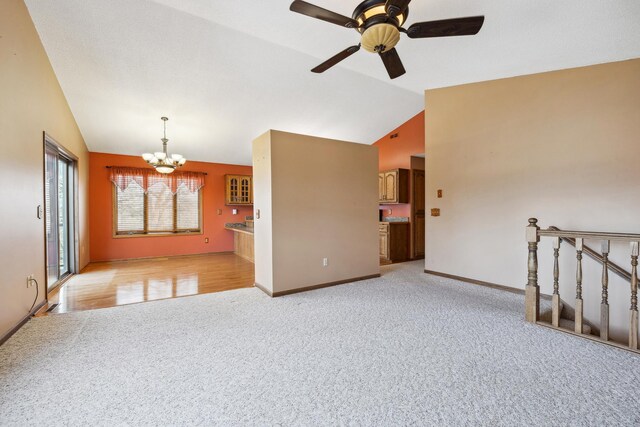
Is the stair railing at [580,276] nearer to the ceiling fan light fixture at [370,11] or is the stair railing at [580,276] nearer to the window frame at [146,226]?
the ceiling fan light fixture at [370,11]

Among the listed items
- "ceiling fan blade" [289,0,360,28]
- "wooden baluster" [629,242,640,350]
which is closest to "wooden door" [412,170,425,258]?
"wooden baluster" [629,242,640,350]

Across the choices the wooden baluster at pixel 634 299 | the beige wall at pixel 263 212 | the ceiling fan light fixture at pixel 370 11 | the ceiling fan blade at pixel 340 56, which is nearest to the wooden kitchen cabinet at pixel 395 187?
the beige wall at pixel 263 212

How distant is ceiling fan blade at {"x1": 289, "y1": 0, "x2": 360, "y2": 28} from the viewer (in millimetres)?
1920

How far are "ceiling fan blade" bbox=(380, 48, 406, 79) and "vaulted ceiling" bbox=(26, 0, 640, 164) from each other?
2.60ft

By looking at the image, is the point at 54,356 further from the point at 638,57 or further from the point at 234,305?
the point at 638,57

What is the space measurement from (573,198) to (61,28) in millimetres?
6411

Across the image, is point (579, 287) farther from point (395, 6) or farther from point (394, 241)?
point (394, 241)

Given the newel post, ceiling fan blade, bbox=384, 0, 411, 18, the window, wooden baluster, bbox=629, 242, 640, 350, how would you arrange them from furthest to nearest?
the window
the newel post
wooden baluster, bbox=629, 242, 640, 350
ceiling fan blade, bbox=384, 0, 411, 18

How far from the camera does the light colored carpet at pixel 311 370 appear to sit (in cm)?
159

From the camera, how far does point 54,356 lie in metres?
2.22

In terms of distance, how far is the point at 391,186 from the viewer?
6.45m

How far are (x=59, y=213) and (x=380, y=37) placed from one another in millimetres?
5502

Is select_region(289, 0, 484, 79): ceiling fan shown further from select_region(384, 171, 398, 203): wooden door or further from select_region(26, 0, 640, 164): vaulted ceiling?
select_region(384, 171, 398, 203): wooden door

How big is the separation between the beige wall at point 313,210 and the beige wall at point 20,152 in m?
2.46
